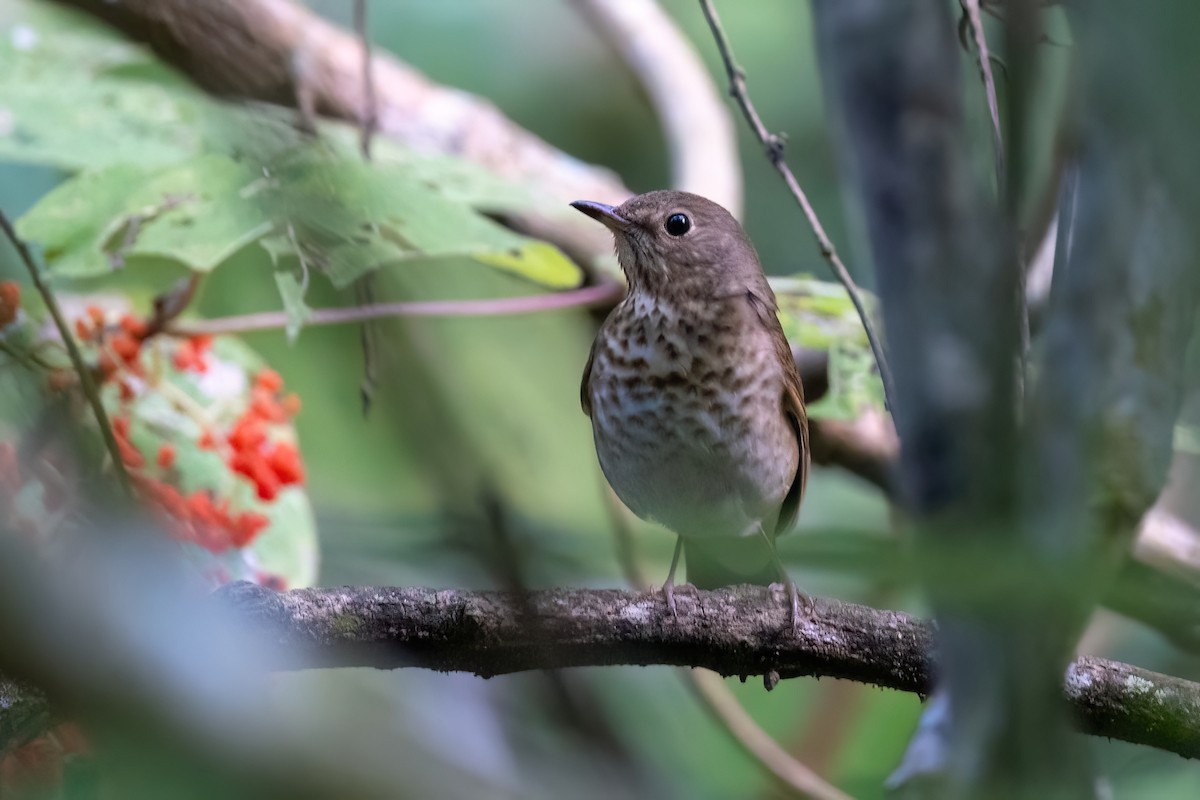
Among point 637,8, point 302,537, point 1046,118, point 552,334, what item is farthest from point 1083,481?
point 637,8

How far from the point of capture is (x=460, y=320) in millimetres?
2740

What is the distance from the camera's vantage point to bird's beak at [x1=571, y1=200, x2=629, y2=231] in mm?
2164

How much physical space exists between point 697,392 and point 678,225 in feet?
1.21

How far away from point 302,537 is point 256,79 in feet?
5.21

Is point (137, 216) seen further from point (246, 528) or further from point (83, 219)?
point (246, 528)

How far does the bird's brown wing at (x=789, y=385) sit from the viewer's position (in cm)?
210

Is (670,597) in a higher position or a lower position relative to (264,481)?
higher

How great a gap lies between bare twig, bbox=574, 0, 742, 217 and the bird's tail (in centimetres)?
137

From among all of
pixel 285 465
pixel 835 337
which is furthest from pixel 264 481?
pixel 835 337

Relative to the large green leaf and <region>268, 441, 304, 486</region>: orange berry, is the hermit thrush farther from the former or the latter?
<region>268, 441, 304, 486</region>: orange berry

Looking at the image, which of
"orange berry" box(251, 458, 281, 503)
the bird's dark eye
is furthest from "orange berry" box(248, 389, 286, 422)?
the bird's dark eye

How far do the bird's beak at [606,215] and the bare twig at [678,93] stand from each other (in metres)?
1.08

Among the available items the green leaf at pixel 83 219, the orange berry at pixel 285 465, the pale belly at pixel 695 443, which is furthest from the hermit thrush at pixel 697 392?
the green leaf at pixel 83 219

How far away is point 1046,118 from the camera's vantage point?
1.81m
